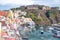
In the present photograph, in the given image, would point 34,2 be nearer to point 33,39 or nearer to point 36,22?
point 36,22

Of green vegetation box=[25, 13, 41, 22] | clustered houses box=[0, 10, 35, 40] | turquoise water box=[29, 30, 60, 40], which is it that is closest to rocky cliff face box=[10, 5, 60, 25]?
green vegetation box=[25, 13, 41, 22]

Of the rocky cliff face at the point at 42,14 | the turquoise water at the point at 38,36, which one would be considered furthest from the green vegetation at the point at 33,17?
the turquoise water at the point at 38,36

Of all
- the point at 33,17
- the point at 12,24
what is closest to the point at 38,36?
the point at 33,17

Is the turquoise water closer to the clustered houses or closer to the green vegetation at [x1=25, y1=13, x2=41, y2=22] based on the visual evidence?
the clustered houses

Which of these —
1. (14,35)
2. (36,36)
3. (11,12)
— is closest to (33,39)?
(36,36)

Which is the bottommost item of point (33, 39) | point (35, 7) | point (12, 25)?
point (33, 39)

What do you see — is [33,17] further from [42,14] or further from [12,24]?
[12,24]

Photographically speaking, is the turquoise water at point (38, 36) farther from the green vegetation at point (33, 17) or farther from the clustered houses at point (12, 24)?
the green vegetation at point (33, 17)
